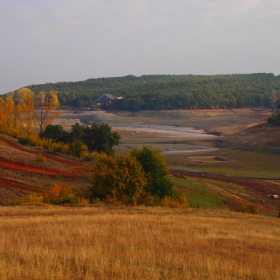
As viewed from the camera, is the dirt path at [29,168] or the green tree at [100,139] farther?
the green tree at [100,139]

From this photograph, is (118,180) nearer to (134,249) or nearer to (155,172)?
(155,172)

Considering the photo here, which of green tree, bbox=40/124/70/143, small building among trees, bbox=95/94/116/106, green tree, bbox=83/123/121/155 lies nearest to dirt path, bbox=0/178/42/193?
green tree, bbox=83/123/121/155

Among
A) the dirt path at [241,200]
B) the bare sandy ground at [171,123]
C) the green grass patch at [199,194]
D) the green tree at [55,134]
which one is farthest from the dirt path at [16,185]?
the bare sandy ground at [171,123]

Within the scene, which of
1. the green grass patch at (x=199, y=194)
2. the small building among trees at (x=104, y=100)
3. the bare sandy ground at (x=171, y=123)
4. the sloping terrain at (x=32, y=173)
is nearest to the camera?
the sloping terrain at (x=32, y=173)

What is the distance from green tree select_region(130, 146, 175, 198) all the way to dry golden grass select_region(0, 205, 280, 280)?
11.6 meters

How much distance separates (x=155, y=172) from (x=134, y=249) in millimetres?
18640

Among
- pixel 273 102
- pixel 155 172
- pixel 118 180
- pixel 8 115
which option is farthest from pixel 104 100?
pixel 118 180

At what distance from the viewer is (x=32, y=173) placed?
29531 mm

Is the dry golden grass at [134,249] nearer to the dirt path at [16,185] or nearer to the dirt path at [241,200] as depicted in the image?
the dirt path at [16,185]

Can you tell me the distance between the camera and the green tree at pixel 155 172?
1094 inches

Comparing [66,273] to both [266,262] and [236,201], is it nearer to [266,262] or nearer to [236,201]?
[266,262]

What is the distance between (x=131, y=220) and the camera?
14.9 meters

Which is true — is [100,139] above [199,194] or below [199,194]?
above

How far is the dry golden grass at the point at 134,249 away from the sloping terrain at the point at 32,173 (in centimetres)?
1036
